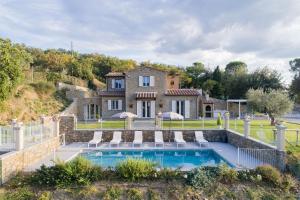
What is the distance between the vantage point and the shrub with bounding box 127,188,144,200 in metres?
8.76

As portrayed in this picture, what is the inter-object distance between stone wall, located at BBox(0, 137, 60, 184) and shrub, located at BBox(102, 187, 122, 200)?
3.96 meters

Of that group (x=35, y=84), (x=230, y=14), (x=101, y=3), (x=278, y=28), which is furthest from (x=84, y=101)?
(x=278, y=28)

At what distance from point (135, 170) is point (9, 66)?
43.9ft

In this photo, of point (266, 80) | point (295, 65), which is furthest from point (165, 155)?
point (295, 65)

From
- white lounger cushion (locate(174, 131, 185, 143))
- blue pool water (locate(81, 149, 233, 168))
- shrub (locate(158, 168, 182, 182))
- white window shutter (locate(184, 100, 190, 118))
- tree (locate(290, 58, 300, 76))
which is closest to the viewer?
shrub (locate(158, 168, 182, 182))

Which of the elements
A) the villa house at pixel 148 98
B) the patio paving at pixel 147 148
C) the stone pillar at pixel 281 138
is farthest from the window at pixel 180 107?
the stone pillar at pixel 281 138

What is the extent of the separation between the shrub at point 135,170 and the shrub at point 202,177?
1420 mm

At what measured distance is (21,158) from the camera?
11.1m

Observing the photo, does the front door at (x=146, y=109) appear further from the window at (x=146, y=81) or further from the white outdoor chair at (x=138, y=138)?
the white outdoor chair at (x=138, y=138)

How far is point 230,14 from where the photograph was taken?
56.9 ft

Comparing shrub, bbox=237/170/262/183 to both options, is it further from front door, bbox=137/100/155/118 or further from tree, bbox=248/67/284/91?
tree, bbox=248/67/284/91

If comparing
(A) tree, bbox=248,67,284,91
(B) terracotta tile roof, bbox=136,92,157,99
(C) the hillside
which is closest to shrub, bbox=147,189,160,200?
(C) the hillside

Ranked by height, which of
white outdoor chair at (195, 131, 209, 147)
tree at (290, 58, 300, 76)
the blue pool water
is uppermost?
tree at (290, 58, 300, 76)

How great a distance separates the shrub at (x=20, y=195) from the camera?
8.68m
